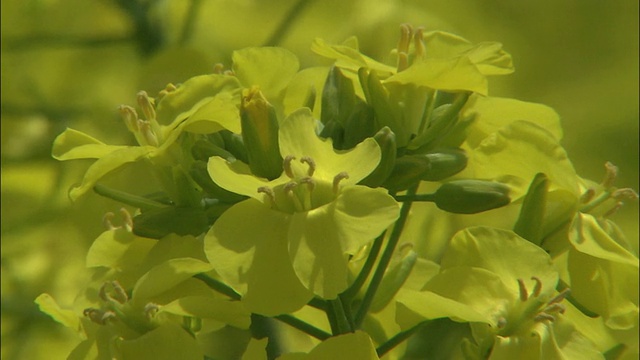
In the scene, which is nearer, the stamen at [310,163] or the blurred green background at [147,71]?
the stamen at [310,163]

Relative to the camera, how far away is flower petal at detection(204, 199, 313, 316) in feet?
2.18

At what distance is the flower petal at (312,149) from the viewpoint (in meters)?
0.70

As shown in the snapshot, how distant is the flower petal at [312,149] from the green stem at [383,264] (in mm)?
87

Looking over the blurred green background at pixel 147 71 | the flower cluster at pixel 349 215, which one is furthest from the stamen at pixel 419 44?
the blurred green background at pixel 147 71

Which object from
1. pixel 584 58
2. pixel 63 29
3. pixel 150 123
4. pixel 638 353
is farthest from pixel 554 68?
pixel 150 123

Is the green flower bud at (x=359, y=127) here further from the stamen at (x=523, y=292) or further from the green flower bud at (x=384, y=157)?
the stamen at (x=523, y=292)

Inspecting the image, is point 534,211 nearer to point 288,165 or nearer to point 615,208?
point 615,208

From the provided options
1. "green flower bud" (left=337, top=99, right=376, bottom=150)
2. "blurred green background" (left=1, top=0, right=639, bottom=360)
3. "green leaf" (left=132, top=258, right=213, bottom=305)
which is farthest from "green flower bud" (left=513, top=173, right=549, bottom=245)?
"blurred green background" (left=1, top=0, right=639, bottom=360)

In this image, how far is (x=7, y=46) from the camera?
1362 mm

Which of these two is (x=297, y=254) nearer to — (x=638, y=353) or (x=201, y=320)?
(x=201, y=320)

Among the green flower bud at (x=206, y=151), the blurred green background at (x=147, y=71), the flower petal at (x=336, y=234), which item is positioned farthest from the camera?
the blurred green background at (x=147, y=71)

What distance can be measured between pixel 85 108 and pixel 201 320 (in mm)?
696

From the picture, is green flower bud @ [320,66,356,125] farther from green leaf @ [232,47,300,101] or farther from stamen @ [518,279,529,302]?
stamen @ [518,279,529,302]

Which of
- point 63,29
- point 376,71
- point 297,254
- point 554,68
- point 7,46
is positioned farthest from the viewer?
point 554,68
